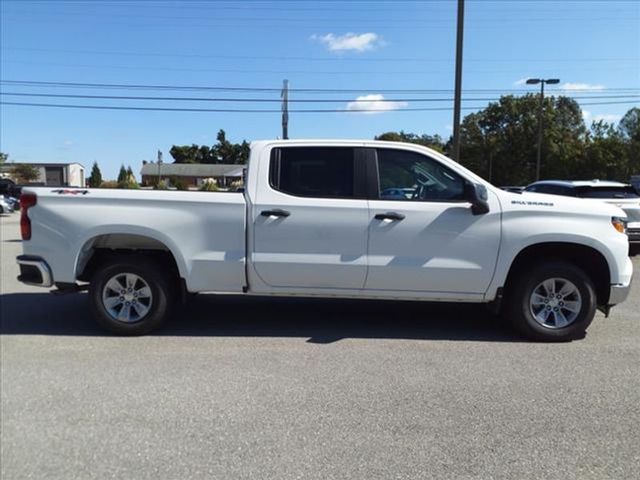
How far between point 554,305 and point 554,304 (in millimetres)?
10

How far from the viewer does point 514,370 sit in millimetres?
4695

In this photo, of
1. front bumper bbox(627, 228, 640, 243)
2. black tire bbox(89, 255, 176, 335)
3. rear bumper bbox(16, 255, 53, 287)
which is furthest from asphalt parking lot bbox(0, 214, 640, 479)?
front bumper bbox(627, 228, 640, 243)

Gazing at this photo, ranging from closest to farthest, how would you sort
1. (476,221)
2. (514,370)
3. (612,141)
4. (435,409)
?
(435,409) → (514,370) → (476,221) → (612,141)

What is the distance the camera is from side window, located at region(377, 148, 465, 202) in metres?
5.48

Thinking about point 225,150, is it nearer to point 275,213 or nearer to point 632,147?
point 632,147

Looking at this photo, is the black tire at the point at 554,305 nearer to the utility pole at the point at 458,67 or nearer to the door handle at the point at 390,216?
the door handle at the point at 390,216

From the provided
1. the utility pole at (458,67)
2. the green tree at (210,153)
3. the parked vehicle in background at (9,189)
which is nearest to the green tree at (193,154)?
the green tree at (210,153)

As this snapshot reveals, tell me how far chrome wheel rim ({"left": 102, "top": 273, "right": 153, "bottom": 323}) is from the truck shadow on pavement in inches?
12.0

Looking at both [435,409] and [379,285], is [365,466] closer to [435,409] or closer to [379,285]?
[435,409]

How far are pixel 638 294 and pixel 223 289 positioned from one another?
620 cm

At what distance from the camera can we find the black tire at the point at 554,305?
17.9 feet

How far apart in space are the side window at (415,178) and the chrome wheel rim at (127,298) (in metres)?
2.65

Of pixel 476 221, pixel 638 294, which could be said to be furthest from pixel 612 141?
pixel 476 221

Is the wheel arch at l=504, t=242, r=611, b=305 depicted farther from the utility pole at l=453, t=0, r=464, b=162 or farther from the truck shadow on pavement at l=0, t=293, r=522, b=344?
the utility pole at l=453, t=0, r=464, b=162
